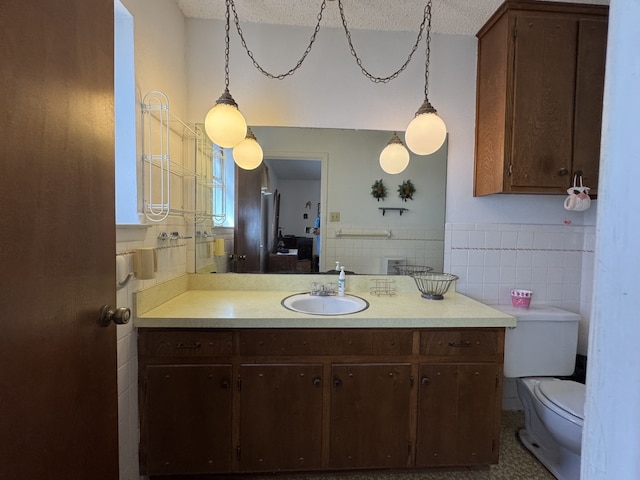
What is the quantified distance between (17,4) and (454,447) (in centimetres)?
210

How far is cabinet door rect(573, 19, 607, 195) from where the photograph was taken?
166 cm

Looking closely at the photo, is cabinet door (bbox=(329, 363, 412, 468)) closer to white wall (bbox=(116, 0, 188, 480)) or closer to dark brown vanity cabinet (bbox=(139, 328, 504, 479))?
dark brown vanity cabinet (bbox=(139, 328, 504, 479))

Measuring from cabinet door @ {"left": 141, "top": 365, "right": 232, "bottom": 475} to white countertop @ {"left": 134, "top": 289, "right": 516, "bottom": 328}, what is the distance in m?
0.22

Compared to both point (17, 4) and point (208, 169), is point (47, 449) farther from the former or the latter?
point (208, 169)

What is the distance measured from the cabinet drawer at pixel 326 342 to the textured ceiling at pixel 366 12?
1753mm

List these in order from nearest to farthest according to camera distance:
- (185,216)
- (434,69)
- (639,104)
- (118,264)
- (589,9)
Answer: (639,104) < (118,264) < (589,9) < (185,216) < (434,69)

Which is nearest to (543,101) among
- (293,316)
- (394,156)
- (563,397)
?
(394,156)

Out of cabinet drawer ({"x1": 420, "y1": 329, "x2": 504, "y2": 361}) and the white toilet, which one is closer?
cabinet drawer ({"x1": 420, "y1": 329, "x2": 504, "y2": 361})

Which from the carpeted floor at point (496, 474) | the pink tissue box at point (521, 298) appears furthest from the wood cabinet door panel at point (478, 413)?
the pink tissue box at point (521, 298)

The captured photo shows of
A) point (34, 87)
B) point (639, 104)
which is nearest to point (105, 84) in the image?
point (34, 87)

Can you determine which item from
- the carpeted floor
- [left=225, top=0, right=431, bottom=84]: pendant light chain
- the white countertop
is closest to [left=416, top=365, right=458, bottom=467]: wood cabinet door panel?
the carpeted floor

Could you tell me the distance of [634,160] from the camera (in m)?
0.34

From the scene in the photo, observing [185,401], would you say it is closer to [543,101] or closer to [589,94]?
[543,101]

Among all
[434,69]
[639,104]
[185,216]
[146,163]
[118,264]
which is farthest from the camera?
[434,69]
